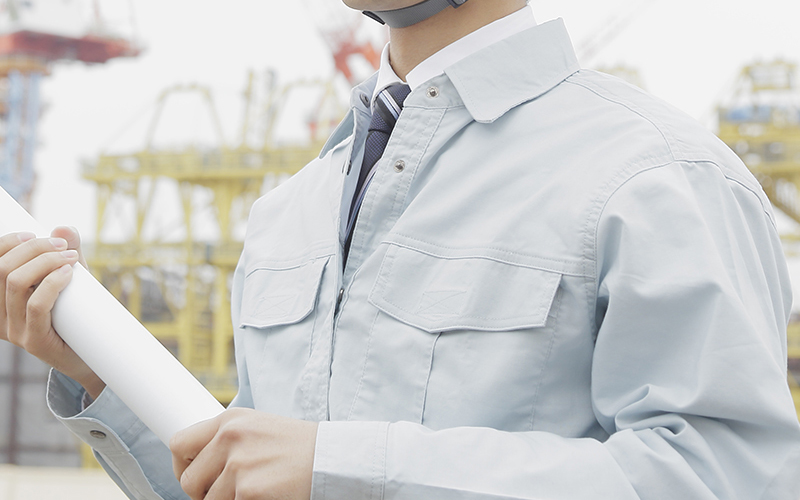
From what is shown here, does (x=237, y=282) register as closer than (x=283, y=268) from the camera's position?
No

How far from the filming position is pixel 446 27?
110cm

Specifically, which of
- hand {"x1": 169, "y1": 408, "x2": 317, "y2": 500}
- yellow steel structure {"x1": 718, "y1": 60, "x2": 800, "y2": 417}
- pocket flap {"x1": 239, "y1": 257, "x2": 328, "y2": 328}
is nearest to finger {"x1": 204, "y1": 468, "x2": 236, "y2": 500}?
hand {"x1": 169, "y1": 408, "x2": 317, "y2": 500}

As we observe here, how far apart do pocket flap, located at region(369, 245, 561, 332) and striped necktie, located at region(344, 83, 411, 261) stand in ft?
0.48

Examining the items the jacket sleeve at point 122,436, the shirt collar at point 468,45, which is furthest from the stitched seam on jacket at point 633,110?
the jacket sleeve at point 122,436

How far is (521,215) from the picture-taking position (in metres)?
0.92

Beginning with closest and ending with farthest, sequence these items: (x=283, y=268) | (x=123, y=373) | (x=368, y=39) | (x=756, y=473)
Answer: (x=756, y=473) < (x=123, y=373) < (x=283, y=268) < (x=368, y=39)

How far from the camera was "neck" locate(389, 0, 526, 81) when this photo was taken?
42.6 inches

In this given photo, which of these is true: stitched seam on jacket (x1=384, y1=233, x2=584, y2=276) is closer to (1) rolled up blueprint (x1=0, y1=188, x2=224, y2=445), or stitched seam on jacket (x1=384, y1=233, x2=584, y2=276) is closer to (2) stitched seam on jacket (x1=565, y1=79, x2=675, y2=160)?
(2) stitched seam on jacket (x1=565, y1=79, x2=675, y2=160)

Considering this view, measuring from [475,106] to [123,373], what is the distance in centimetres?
54

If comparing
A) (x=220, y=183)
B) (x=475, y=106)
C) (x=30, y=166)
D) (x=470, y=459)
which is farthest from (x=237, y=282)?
(x=30, y=166)

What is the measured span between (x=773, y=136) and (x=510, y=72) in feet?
50.8

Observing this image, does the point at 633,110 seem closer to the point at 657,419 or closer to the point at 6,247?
the point at 657,419

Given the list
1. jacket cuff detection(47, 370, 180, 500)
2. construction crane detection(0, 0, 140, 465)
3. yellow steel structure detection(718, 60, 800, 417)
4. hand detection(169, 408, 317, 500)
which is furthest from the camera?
construction crane detection(0, 0, 140, 465)

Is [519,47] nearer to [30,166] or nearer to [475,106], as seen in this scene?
[475,106]
